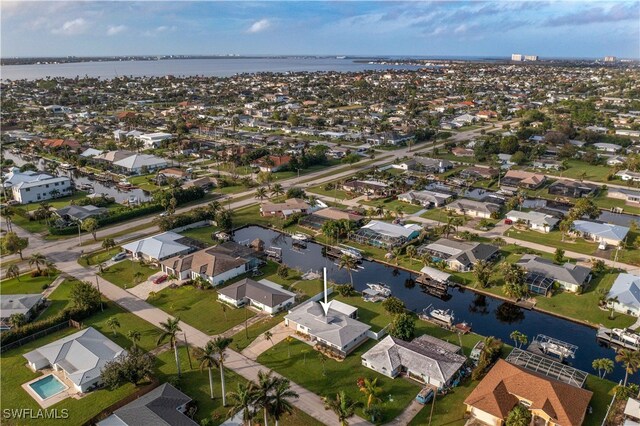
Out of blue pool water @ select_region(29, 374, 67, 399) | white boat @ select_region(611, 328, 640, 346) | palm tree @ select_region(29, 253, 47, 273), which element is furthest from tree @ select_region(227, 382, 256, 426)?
palm tree @ select_region(29, 253, 47, 273)

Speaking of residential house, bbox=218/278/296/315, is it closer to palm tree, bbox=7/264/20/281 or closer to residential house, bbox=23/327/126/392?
residential house, bbox=23/327/126/392

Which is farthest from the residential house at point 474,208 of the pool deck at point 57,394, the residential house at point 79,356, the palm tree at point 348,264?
the pool deck at point 57,394

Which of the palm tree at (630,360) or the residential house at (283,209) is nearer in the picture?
the palm tree at (630,360)

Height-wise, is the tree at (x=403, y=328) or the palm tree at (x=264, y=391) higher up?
the palm tree at (x=264, y=391)

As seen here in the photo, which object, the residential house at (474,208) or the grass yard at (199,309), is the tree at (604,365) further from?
the residential house at (474,208)

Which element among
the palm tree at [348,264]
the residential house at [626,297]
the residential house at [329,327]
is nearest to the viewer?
the residential house at [329,327]

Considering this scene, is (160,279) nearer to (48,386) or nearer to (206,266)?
(206,266)

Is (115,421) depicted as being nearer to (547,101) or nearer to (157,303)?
(157,303)
